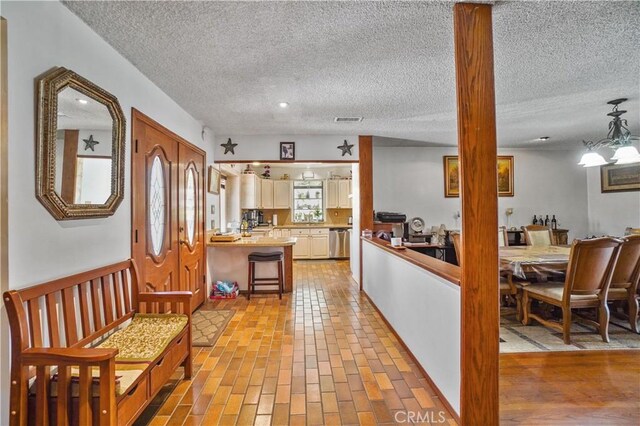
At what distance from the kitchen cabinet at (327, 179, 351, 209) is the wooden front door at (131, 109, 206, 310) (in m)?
4.33

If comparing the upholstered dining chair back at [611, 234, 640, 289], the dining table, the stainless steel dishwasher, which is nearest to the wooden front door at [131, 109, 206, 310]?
the dining table

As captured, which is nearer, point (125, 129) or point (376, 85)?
point (125, 129)

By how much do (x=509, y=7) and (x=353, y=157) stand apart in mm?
3061

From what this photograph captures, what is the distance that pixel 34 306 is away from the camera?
4.80 feet

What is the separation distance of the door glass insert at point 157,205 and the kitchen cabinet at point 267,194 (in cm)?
491

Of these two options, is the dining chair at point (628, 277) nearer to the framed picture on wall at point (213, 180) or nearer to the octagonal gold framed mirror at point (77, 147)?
the octagonal gold framed mirror at point (77, 147)

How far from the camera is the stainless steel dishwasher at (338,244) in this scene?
7.71 metres

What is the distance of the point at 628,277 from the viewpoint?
297 centimetres

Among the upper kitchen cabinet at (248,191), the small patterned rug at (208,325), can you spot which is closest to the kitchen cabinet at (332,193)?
the upper kitchen cabinet at (248,191)

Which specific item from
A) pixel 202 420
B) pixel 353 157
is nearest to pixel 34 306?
pixel 202 420

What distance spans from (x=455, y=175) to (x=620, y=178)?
8.85 feet

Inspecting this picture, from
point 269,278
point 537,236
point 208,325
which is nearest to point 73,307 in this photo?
point 208,325

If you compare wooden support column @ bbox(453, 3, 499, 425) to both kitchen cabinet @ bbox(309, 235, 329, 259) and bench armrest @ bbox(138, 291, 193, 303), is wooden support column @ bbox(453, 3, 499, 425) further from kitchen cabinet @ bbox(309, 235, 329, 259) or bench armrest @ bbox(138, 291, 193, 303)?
kitchen cabinet @ bbox(309, 235, 329, 259)

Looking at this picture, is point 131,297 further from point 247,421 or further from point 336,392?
point 336,392
